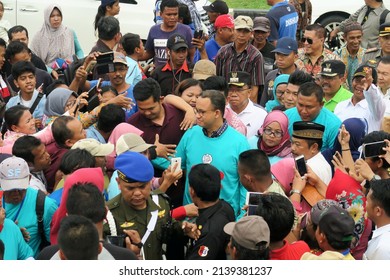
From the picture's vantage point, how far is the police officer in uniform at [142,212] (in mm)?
6645

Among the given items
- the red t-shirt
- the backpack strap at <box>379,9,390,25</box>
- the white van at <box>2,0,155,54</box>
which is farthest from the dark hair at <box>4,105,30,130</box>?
the backpack strap at <box>379,9,390,25</box>

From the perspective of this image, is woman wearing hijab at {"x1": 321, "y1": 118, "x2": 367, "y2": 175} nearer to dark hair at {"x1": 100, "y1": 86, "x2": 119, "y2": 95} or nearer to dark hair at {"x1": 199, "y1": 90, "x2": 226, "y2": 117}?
dark hair at {"x1": 199, "y1": 90, "x2": 226, "y2": 117}

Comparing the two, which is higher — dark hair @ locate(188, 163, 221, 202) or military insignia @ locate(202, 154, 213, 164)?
dark hair @ locate(188, 163, 221, 202)

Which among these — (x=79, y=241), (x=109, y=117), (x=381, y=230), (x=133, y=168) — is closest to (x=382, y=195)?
(x=381, y=230)

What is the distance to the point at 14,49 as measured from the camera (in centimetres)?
1086

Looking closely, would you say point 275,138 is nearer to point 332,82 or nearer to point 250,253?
point 332,82

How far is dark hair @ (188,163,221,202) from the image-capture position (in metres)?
6.83

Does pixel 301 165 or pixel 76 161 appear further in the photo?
pixel 301 165

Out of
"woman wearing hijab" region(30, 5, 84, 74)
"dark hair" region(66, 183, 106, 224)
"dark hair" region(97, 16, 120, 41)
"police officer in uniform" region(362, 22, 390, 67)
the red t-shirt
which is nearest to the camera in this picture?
"dark hair" region(66, 183, 106, 224)

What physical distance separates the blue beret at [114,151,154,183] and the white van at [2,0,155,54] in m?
8.24

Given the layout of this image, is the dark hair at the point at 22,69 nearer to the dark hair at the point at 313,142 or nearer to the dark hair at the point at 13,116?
the dark hair at the point at 13,116

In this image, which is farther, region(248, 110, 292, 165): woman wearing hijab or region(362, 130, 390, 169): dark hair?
region(248, 110, 292, 165): woman wearing hijab

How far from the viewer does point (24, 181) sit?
6.89m

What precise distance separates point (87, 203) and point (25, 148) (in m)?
1.94
